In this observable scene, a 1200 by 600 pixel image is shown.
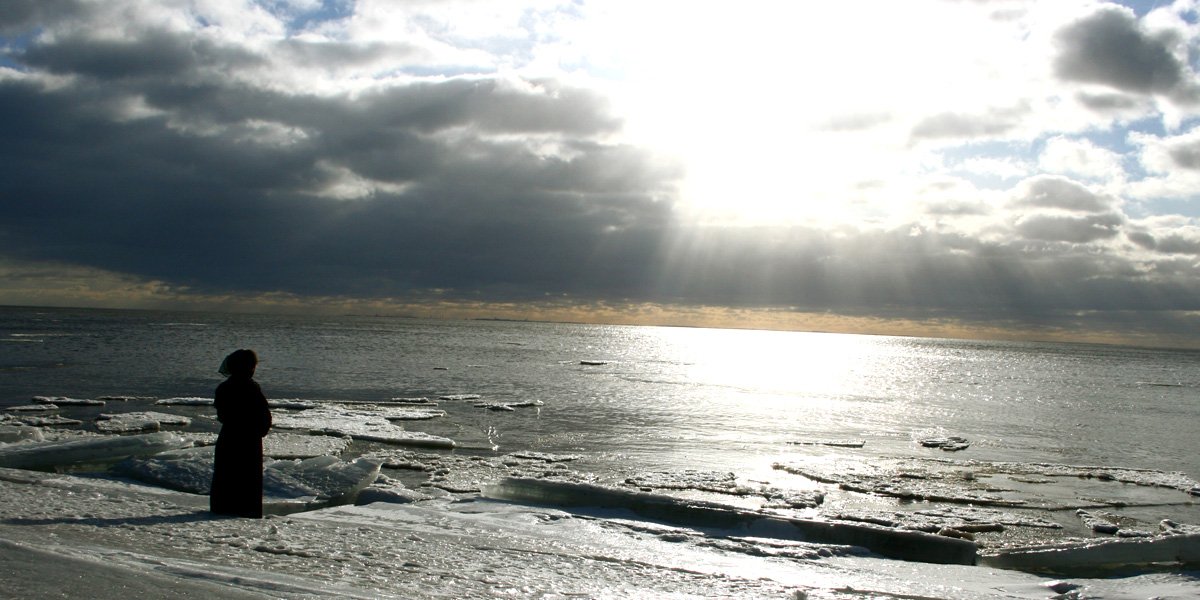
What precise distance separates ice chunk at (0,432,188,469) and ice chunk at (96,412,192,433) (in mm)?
3830

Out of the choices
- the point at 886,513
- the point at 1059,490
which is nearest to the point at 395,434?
the point at 886,513

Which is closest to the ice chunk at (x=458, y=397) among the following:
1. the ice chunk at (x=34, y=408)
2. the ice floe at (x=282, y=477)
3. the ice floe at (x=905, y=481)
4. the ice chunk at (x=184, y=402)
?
the ice chunk at (x=184, y=402)

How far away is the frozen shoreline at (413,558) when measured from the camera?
4.10 meters

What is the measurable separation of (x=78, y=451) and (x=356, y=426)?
21.6 feet

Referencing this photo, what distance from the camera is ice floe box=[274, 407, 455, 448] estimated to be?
14.0 meters

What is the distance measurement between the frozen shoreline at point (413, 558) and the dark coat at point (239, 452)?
0.28m

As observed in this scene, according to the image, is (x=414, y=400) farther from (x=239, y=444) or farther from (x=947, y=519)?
(x=947, y=519)

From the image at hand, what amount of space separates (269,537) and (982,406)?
32707mm

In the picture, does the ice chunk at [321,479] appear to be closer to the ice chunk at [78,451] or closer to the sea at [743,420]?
the ice chunk at [78,451]

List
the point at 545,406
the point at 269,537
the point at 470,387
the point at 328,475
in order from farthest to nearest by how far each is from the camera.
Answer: the point at 470,387
the point at 545,406
the point at 328,475
the point at 269,537

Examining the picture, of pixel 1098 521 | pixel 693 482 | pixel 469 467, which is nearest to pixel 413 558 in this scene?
pixel 693 482

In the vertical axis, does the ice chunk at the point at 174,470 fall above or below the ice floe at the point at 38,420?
above

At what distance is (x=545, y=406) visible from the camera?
22.7 m

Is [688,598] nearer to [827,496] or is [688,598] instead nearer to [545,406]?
[827,496]
